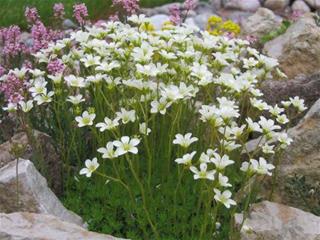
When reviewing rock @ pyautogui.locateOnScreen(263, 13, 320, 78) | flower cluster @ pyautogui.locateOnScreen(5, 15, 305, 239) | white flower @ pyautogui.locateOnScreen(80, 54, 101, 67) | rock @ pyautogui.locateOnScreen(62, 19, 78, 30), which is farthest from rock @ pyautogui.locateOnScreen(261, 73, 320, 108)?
rock @ pyautogui.locateOnScreen(62, 19, 78, 30)

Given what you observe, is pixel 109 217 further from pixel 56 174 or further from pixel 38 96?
→ pixel 38 96

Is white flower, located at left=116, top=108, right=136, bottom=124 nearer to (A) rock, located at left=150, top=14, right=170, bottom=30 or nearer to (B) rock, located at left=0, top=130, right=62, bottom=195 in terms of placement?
(B) rock, located at left=0, top=130, right=62, bottom=195

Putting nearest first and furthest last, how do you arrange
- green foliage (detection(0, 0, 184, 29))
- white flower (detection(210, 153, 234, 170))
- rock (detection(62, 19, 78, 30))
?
white flower (detection(210, 153, 234, 170)) < green foliage (detection(0, 0, 184, 29)) < rock (detection(62, 19, 78, 30))

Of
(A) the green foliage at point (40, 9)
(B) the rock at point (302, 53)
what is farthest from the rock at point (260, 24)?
(A) the green foliage at point (40, 9)

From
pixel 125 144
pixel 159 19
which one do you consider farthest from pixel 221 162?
pixel 159 19

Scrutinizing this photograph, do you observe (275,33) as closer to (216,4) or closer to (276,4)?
(276,4)

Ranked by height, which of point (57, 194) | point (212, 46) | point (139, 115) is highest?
point (212, 46)

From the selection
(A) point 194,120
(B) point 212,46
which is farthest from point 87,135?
(B) point 212,46

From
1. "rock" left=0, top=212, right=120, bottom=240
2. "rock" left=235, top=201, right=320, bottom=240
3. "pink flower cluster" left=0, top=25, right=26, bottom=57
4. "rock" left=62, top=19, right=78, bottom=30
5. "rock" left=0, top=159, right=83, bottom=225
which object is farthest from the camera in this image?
"rock" left=62, top=19, right=78, bottom=30
